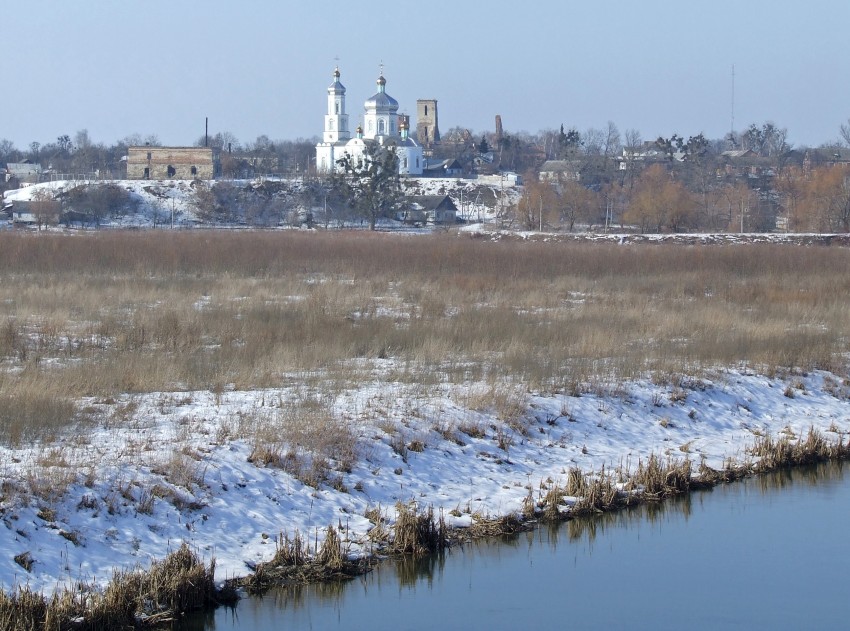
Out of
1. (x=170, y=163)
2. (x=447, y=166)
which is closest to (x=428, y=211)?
(x=170, y=163)

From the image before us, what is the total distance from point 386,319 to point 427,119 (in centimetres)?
15598

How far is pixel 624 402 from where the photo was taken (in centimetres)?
1510

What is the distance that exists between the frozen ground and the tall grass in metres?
0.78

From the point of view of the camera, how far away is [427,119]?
17400 centimetres

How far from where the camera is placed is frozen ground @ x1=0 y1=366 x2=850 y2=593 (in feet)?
30.7

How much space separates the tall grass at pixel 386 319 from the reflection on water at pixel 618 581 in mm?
3746

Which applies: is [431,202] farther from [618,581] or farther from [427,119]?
[427,119]

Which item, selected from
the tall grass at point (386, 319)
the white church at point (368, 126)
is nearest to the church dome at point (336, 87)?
the white church at point (368, 126)

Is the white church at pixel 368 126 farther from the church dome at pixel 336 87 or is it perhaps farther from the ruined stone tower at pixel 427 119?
the ruined stone tower at pixel 427 119

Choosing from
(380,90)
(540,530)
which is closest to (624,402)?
(540,530)

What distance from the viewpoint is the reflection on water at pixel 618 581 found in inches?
356

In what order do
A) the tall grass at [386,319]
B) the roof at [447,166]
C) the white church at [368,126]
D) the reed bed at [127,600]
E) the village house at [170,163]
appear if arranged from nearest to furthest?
1. the reed bed at [127,600]
2. the tall grass at [386,319]
3. the village house at [170,163]
4. the white church at [368,126]
5. the roof at [447,166]

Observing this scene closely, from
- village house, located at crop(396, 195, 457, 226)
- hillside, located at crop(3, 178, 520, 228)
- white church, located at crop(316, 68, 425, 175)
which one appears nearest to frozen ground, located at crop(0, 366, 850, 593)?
hillside, located at crop(3, 178, 520, 228)

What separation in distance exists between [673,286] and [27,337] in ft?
58.7
